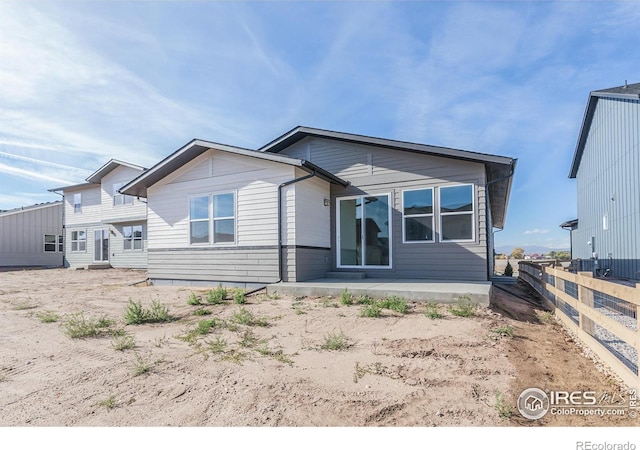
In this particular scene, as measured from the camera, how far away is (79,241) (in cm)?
2152

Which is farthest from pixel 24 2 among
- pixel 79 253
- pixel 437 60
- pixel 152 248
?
pixel 79 253

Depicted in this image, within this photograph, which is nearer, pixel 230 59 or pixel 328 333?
pixel 328 333

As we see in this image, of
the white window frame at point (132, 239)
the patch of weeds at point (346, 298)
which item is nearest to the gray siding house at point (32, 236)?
the white window frame at point (132, 239)

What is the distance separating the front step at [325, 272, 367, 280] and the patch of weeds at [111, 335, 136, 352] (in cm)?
578

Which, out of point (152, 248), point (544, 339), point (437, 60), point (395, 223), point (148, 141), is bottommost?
point (544, 339)

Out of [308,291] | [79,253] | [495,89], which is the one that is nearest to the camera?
[308,291]

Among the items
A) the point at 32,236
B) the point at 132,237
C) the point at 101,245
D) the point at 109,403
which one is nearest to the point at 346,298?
the point at 109,403

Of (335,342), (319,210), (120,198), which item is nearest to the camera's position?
(335,342)

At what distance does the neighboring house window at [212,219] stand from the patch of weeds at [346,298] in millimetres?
3864

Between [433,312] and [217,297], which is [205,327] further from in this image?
[433,312]

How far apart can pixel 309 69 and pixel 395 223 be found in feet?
16.7

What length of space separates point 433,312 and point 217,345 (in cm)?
340

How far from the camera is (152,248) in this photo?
10656 millimetres
